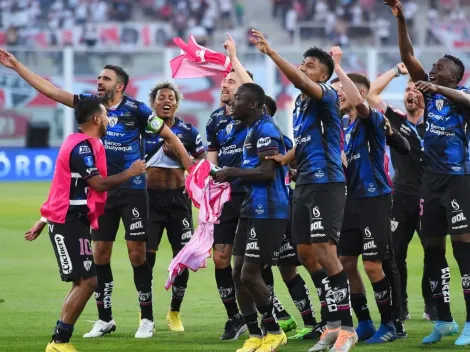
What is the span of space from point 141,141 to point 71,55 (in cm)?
2221

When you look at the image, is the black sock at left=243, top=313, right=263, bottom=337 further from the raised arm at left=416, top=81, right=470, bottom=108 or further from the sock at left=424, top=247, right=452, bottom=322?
the raised arm at left=416, top=81, right=470, bottom=108

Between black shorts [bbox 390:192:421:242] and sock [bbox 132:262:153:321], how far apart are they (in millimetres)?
2748

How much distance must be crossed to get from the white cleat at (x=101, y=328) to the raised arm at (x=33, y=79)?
219 centimetres

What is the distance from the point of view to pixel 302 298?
401 inches

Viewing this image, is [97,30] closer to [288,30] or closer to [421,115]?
[288,30]

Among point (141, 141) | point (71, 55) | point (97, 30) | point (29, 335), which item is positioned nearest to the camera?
point (29, 335)

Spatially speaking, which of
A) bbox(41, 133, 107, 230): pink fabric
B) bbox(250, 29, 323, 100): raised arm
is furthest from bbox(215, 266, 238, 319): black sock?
bbox(250, 29, 323, 100): raised arm

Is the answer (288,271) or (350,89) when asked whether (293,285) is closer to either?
(288,271)

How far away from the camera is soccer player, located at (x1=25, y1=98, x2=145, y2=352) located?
28.8 ft

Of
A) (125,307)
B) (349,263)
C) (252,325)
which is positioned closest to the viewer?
(252,325)

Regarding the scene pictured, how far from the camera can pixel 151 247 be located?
11312 millimetres

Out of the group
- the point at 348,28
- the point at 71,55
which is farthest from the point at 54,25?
the point at 348,28

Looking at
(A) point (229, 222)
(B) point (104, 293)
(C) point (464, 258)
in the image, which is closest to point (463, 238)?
(C) point (464, 258)

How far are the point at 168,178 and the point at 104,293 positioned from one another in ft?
5.44
